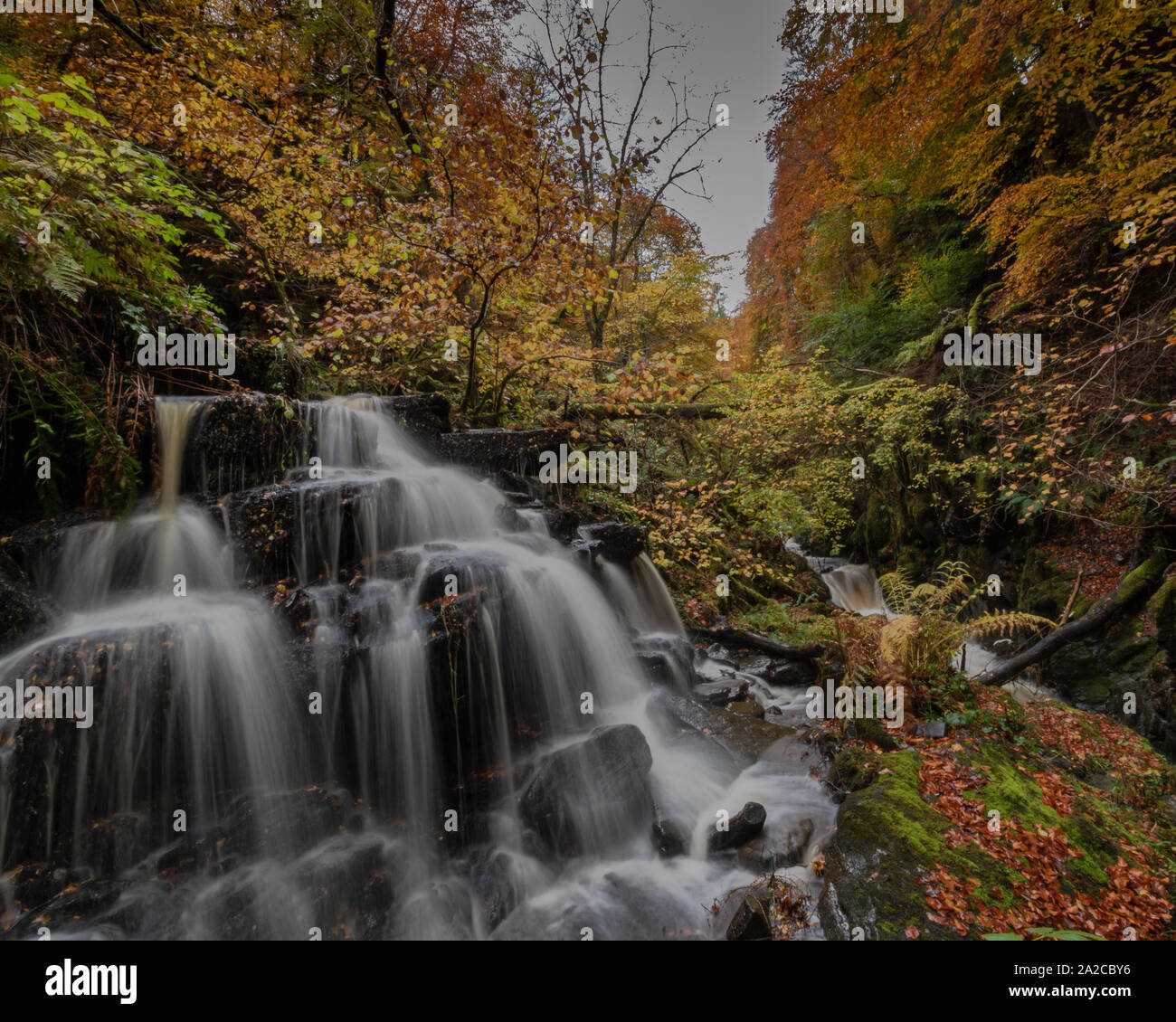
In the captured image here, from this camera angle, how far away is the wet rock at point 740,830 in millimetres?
4230

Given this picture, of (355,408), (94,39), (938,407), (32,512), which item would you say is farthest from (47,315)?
(938,407)

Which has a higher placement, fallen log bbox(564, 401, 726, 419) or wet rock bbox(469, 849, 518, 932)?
fallen log bbox(564, 401, 726, 419)

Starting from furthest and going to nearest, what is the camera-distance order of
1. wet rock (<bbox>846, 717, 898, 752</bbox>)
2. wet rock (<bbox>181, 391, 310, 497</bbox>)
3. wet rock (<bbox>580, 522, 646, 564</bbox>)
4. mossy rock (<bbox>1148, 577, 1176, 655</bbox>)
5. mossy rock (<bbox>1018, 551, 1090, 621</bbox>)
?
mossy rock (<bbox>1018, 551, 1090, 621</bbox>) < wet rock (<bbox>580, 522, 646, 564</bbox>) < mossy rock (<bbox>1148, 577, 1176, 655</bbox>) < wet rock (<bbox>181, 391, 310, 497</bbox>) < wet rock (<bbox>846, 717, 898, 752</bbox>)

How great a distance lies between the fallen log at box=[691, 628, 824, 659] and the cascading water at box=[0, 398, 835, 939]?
2178mm

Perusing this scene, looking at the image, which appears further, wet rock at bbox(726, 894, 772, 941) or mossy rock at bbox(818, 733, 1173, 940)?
wet rock at bbox(726, 894, 772, 941)

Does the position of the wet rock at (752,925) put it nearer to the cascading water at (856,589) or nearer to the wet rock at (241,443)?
the wet rock at (241,443)

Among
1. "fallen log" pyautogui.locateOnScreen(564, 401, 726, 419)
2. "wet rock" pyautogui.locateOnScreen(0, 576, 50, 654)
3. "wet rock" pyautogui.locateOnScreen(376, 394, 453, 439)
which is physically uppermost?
"fallen log" pyautogui.locateOnScreen(564, 401, 726, 419)

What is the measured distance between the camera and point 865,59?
9133 millimetres

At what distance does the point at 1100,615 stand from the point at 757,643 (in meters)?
5.21

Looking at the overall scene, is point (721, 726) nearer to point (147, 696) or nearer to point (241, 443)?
point (147, 696)

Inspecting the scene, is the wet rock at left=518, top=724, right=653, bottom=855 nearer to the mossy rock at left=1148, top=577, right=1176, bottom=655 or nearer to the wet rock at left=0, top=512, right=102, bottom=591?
the wet rock at left=0, top=512, right=102, bottom=591

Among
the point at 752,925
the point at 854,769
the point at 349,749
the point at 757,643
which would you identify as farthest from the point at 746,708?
the point at 349,749

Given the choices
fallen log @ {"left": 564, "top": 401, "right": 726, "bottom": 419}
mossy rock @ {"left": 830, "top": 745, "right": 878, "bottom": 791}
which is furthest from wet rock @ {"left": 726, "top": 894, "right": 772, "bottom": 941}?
fallen log @ {"left": 564, "top": 401, "right": 726, "bottom": 419}

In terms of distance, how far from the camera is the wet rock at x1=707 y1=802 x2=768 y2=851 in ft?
13.9
